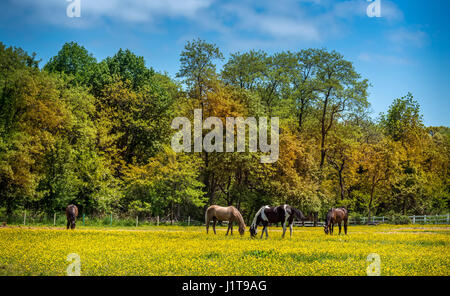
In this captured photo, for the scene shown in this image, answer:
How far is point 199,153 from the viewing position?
50.6 meters

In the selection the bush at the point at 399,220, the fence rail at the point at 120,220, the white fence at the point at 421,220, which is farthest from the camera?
the bush at the point at 399,220

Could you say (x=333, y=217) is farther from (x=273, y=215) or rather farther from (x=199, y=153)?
(x=199, y=153)

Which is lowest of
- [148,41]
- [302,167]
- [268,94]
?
[302,167]

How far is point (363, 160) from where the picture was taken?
62875mm

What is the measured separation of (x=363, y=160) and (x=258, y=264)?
54.3m

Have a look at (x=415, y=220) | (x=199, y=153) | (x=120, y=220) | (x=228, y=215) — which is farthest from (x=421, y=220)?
(x=120, y=220)

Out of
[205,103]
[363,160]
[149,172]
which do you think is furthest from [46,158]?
[363,160]

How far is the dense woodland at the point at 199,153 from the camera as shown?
39.3 m

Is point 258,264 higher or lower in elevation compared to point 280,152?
lower

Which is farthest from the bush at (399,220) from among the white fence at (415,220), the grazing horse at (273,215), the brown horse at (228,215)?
the grazing horse at (273,215)

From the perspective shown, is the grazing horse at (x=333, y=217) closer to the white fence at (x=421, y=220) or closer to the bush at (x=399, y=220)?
the bush at (x=399, y=220)

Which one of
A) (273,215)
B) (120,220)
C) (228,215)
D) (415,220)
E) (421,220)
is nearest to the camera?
(273,215)

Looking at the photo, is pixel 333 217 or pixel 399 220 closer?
pixel 333 217

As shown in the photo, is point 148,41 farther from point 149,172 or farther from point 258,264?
point 149,172
